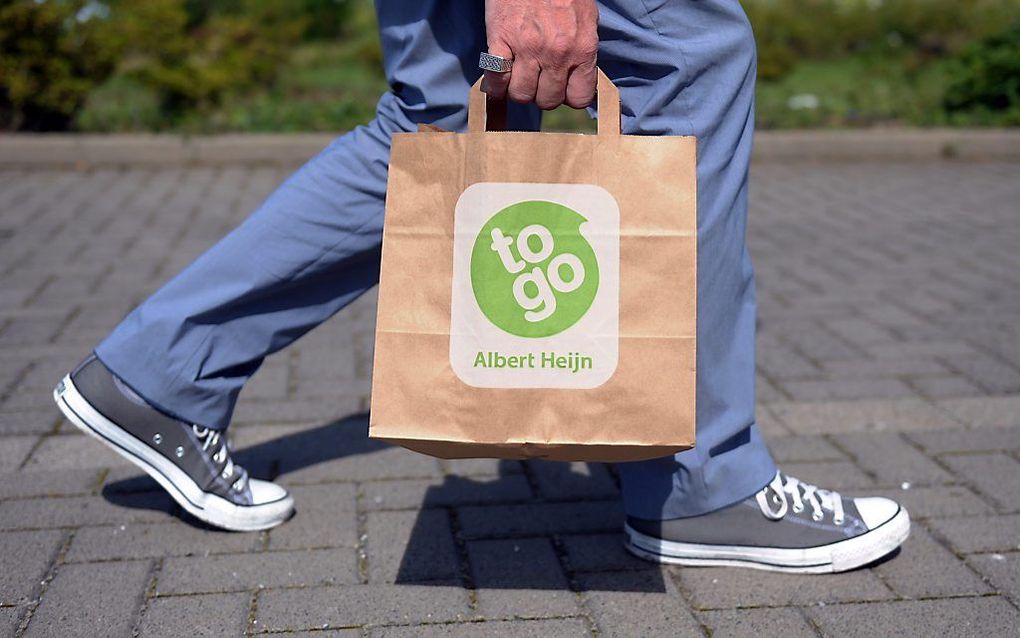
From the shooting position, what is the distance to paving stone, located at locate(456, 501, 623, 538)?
98.3 inches

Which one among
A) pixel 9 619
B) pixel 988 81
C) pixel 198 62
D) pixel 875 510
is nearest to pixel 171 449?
pixel 9 619

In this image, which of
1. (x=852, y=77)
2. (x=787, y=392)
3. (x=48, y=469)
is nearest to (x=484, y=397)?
(x=48, y=469)

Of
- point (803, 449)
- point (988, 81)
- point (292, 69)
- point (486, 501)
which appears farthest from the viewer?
point (292, 69)

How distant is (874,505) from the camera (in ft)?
7.75

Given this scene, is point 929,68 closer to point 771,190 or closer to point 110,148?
point 771,190

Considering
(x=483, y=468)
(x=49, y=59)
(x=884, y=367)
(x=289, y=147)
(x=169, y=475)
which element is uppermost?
(x=169, y=475)

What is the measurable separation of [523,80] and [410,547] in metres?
1.04

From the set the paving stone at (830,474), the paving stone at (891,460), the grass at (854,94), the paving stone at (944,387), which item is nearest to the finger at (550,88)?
the paving stone at (830,474)

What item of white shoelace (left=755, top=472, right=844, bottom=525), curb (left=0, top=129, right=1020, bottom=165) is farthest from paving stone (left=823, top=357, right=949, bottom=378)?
curb (left=0, top=129, right=1020, bottom=165)

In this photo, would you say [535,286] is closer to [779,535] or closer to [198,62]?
[779,535]

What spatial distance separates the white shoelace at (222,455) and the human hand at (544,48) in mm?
1006

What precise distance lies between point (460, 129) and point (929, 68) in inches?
404

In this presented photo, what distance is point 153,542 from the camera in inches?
95.1

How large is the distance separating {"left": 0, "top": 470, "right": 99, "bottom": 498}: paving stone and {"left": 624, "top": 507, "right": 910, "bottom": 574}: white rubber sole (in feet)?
4.38
